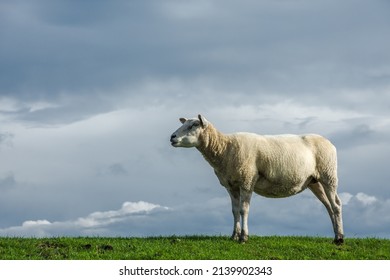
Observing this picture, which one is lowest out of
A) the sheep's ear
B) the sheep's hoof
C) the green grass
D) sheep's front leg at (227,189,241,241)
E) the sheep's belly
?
the green grass

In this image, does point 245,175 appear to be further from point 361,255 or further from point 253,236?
point 361,255

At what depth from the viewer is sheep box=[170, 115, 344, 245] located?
22.2 metres

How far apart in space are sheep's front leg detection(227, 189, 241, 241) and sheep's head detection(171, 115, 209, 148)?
208 cm

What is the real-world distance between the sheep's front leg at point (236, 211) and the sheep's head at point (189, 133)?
2.08 m

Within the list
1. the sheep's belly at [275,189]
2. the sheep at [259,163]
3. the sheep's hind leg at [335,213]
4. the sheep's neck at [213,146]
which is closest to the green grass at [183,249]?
the sheep's hind leg at [335,213]

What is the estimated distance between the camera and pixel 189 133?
74.3 ft

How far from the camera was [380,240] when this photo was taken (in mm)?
23719

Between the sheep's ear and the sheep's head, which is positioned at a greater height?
the sheep's ear

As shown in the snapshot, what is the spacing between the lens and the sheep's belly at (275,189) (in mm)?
22750

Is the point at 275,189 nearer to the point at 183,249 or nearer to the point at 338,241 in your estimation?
the point at 338,241

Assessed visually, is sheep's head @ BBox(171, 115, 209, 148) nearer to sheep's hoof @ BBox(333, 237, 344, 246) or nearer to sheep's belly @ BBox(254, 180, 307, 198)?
sheep's belly @ BBox(254, 180, 307, 198)

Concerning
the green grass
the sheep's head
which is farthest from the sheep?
the green grass

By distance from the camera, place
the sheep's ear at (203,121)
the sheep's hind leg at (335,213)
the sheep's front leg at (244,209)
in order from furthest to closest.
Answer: the sheep's hind leg at (335,213) < the sheep's ear at (203,121) < the sheep's front leg at (244,209)

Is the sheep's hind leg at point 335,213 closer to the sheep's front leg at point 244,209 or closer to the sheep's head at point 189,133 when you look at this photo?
the sheep's front leg at point 244,209
